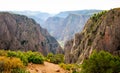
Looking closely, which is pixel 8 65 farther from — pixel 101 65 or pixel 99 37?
pixel 99 37

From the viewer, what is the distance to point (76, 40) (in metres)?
95.5

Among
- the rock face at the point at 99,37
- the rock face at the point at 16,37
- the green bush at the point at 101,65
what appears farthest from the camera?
the rock face at the point at 16,37

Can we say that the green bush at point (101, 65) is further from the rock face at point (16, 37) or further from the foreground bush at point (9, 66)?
A: the rock face at point (16, 37)

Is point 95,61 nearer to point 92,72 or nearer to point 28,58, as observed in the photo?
point 92,72

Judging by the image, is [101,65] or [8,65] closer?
[8,65]

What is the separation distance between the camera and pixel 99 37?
252 ft

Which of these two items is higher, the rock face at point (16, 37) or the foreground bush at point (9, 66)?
the foreground bush at point (9, 66)

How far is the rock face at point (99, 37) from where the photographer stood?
73.7 meters

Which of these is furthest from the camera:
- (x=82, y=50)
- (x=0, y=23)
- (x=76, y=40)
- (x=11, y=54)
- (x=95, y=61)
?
(x=0, y=23)

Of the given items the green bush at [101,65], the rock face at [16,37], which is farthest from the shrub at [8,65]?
the rock face at [16,37]

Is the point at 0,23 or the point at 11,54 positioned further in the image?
the point at 0,23

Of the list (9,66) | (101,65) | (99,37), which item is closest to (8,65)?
(9,66)

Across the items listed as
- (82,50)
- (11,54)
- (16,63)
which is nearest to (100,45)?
(82,50)

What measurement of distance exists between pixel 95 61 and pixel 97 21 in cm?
5288
